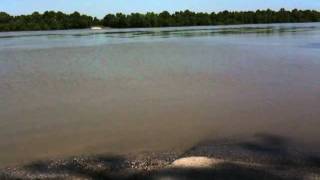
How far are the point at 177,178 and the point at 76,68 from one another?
1441 cm

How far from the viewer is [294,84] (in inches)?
521

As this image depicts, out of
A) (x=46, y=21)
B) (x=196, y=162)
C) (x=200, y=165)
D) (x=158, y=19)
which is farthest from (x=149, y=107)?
(x=158, y=19)

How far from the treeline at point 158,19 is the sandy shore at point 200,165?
96042 mm

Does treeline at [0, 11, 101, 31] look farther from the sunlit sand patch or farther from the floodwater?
the sunlit sand patch

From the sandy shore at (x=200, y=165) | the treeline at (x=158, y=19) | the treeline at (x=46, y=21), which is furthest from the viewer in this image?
the treeline at (x=158, y=19)

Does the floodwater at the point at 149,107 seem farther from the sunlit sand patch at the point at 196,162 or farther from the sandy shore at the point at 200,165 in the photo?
the sunlit sand patch at the point at 196,162

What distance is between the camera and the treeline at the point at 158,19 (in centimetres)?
10462

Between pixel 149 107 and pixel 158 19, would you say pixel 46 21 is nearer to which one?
pixel 158 19

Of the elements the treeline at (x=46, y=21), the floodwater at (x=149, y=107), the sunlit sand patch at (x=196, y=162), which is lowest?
the floodwater at (x=149, y=107)

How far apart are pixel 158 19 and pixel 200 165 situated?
105415 mm

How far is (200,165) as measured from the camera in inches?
241

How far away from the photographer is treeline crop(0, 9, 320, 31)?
10462 cm

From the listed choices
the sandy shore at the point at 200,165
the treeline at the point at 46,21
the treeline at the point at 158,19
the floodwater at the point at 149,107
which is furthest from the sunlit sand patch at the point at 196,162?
the treeline at the point at 158,19

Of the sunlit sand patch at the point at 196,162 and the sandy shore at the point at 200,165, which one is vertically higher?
the sunlit sand patch at the point at 196,162
